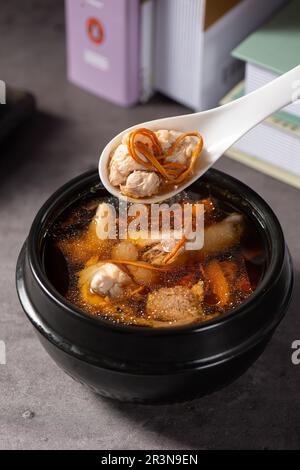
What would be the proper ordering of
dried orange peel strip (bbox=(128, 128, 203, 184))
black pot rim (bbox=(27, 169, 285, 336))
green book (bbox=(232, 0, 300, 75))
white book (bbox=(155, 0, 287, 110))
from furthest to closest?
white book (bbox=(155, 0, 287, 110)), green book (bbox=(232, 0, 300, 75)), dried orange peel strip (bbox=(128, 128, 203, 184)), black pot rim (bbox=(27, 169, 285, 336))

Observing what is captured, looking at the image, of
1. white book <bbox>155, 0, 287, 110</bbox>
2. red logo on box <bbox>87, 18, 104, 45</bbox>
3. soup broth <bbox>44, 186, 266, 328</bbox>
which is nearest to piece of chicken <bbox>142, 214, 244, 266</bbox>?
soup broth <bbox>44, 186, 266, 328</bbox>

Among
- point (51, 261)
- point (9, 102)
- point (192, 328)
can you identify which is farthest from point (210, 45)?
point (192, 328)

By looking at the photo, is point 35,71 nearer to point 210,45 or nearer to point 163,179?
point 210,45

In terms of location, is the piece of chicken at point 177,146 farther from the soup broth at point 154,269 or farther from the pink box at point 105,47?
the pink box at point 105,47

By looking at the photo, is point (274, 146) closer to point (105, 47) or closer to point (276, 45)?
point (276, 45)

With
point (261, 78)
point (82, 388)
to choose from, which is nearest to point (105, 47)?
point (261, 78)

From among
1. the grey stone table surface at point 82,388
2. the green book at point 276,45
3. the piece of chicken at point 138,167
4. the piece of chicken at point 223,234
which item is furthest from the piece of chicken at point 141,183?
the green book at point 276,45

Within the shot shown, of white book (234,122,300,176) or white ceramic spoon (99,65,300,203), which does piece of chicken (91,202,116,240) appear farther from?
white book (234,122,300,176)
